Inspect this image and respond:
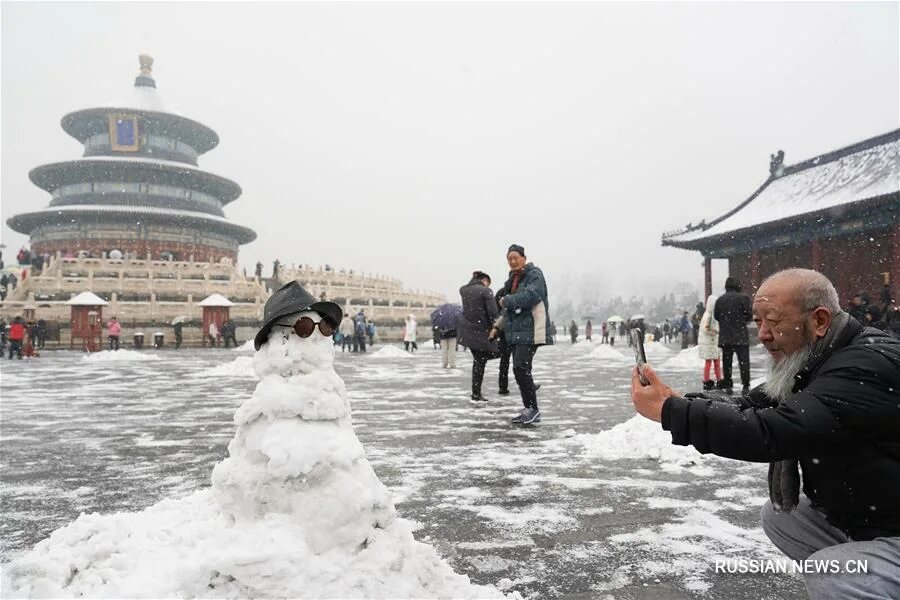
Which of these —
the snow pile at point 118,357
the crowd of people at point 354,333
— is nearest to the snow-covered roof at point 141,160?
the crowd of people at point 354,333

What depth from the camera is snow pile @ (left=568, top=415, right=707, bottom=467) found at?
4160 millimetres

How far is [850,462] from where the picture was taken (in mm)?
1511

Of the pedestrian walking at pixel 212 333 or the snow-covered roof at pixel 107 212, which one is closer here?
the pedestrian walking at pixel 212 333

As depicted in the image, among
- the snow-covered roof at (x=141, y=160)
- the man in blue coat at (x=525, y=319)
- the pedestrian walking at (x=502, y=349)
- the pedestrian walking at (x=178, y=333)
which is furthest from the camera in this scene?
the snow-covered roof at (x=141, y=160)

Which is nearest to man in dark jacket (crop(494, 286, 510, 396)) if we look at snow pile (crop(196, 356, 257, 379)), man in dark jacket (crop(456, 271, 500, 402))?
man in dark jacket (crop(456, 271, 500, 402))

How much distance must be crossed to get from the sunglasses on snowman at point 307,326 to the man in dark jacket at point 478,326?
4947mm

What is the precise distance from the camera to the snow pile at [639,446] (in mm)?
4160

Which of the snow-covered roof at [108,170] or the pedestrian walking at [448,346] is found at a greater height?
the snow-covered roof at [108,170]

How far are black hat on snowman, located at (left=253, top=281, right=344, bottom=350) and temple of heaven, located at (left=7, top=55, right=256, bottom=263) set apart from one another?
1320 inches

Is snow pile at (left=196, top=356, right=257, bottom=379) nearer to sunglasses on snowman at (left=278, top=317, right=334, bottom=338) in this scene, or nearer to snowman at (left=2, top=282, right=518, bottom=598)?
snowman at (left=2, top=282, right=518, bottom=598)

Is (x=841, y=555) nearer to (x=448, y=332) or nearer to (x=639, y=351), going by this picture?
(x=639, y=351)

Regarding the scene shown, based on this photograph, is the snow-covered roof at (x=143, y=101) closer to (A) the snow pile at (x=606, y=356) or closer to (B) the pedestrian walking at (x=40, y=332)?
(B) the pedestrian walking at (x=40, y=332)

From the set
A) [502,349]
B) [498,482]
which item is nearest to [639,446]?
[498,482]

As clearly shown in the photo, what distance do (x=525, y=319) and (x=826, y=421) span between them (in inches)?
165
